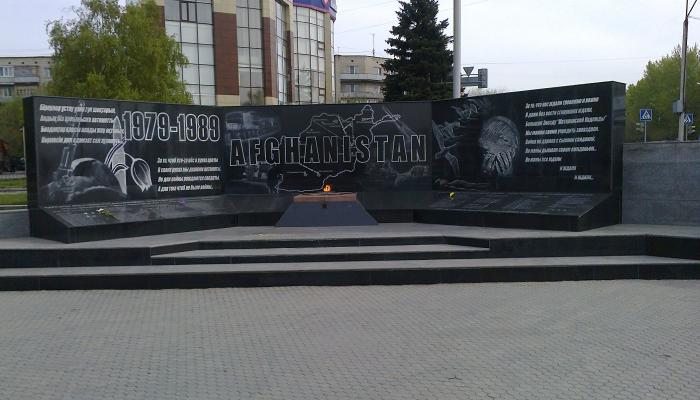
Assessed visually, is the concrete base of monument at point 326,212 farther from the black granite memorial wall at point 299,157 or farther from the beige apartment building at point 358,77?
the beige apartment building at point 358,77

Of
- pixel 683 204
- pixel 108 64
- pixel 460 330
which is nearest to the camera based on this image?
pixel 460 330

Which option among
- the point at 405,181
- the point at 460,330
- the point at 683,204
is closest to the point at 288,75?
the point at 405,181

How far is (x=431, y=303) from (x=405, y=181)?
6.88 meters

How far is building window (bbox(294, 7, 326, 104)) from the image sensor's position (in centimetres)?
5862

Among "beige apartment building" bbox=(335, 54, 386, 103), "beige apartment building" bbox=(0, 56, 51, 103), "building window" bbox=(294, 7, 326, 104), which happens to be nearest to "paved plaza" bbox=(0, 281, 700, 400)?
"building window" bbox=(294, 7, 326, 104)

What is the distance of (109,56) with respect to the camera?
21.5m

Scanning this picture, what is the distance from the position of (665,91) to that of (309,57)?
35.5m

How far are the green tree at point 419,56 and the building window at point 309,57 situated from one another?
52.9 ft

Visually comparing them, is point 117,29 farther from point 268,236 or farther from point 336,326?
point 336,326

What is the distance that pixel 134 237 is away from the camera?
11922 millimetres

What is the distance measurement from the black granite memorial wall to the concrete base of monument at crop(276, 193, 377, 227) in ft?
3.02

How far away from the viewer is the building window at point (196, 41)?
44.1m

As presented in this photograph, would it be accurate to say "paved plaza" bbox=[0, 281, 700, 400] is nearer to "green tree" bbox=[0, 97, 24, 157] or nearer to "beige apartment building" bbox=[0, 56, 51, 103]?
"green tree" bbox=[0, 97, 24, 157]

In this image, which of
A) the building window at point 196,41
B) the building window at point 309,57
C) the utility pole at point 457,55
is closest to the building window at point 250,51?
the building window at point 196,41
